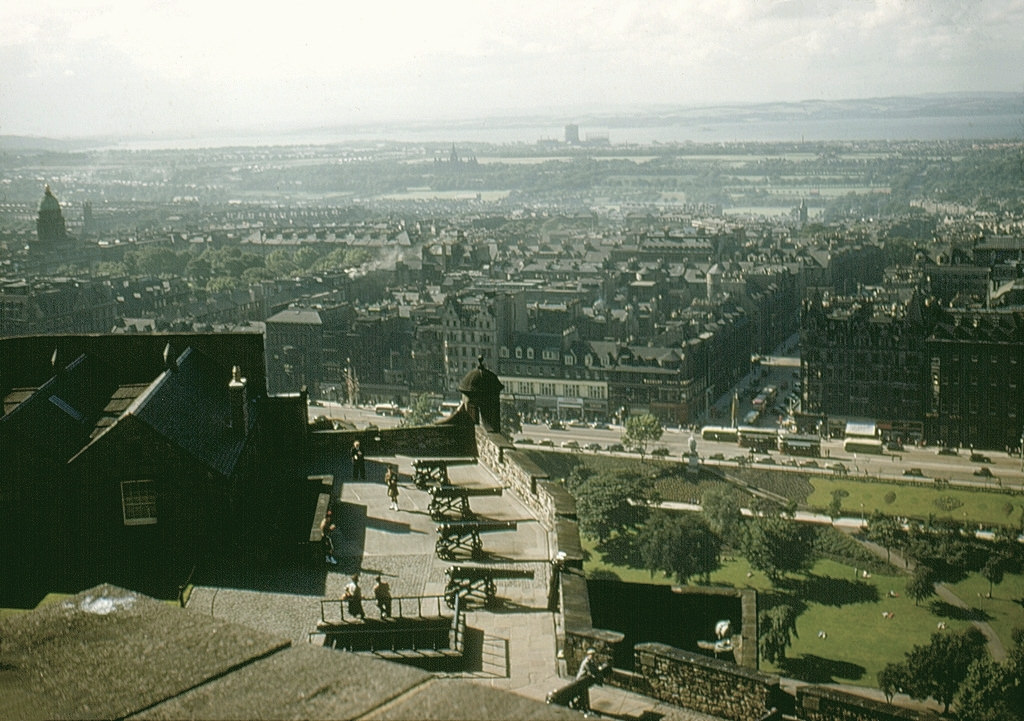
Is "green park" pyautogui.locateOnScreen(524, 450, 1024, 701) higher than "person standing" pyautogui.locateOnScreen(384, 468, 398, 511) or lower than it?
lower

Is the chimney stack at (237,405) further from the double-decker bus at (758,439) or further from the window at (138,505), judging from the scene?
the double-decker bus at (758,439)

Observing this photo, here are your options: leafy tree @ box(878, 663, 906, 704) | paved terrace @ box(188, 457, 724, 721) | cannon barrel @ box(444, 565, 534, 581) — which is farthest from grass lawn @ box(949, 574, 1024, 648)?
cannon barrel @ box(444, 565, 534, 581)

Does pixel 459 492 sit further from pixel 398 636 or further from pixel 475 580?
pixel 398 636

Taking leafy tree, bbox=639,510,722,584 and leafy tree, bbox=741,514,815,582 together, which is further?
leafy tree, bbox=639,510,722,584

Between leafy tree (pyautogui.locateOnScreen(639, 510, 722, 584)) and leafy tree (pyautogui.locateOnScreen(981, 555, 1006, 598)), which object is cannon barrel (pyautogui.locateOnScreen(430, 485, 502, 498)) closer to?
leafy tree (pyautogui.locateOnScreen(639, 510, 722, 584))

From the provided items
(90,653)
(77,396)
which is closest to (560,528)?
(77,396)

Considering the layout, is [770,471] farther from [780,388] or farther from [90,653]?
[90,653]

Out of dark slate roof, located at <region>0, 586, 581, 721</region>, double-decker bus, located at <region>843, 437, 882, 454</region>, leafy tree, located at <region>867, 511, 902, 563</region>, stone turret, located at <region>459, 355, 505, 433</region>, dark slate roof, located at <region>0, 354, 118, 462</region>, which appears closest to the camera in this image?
dark slate roof, located at <region>0, 586, 581, 721</region>
